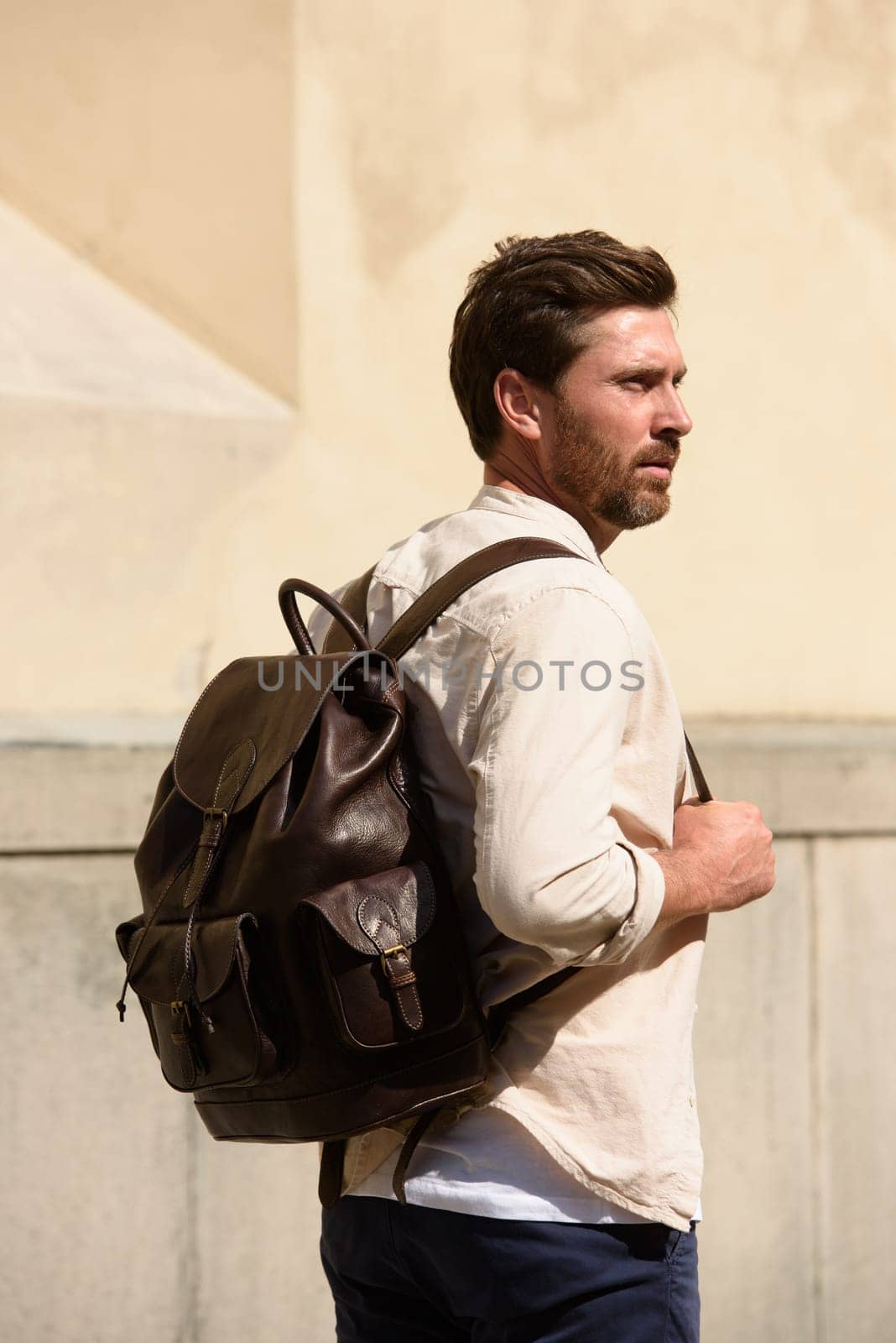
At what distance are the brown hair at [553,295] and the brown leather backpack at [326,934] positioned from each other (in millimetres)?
363

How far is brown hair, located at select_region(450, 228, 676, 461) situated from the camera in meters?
1.79

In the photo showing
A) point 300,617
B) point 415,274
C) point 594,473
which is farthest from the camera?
point 415,274

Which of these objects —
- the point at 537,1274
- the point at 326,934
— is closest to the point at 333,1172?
the point at 537,1274

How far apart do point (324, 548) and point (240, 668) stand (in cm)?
166

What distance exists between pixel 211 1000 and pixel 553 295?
0.96 metres

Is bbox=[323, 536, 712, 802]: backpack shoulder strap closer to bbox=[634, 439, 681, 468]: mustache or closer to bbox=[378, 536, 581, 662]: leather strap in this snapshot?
bbox=[378, 536, 581, 662]: leather strap

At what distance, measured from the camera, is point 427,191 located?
3.51 meters

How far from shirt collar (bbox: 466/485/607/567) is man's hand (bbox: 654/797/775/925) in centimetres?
33

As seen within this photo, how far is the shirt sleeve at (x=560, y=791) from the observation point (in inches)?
53.7

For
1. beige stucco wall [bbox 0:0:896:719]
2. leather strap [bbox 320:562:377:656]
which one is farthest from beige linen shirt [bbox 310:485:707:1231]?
beige stucco wall [bbox 0:0:896:719]

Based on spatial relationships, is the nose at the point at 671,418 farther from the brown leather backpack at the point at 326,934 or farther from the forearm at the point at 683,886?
the forearm at the point at 683,886

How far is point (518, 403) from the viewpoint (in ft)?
6.00

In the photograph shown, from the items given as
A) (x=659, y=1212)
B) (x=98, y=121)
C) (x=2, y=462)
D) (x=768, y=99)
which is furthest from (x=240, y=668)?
(x=768, y=99)

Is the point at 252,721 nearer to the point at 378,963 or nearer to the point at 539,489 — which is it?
the point at 378,963
